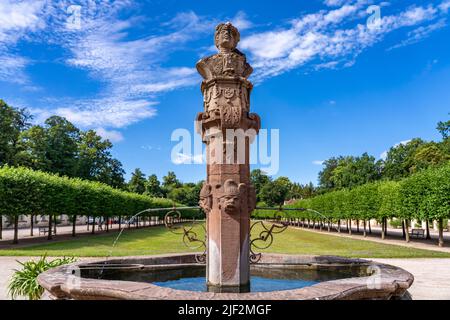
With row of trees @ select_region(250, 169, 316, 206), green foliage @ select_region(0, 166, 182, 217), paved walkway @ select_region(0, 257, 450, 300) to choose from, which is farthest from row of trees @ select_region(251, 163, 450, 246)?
row of trees @ select_region(250, 169, 316, 206)

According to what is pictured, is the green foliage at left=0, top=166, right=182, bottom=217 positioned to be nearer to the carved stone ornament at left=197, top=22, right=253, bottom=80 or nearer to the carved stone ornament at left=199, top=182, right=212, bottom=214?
the carved stone ornament at left=199, top=182, right=212, bottom=214

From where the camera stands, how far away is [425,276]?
14.0 metres

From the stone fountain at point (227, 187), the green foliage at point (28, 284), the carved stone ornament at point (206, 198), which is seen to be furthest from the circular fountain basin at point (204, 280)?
the carved stone ornament at point (206, 198)

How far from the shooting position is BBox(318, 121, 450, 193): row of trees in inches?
2571

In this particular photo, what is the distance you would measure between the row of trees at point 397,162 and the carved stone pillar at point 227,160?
5861cm

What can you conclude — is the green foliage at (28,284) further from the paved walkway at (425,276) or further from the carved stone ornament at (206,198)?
the carved stone ornament at (206,198)

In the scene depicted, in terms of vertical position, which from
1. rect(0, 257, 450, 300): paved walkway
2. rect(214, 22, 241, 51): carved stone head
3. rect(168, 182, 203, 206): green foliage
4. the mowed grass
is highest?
rect(214, 22, 241, 51): carved stone head

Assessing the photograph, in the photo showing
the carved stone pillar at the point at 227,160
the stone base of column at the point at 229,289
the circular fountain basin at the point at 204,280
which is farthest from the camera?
the carved stone pillar at the point at 227,160

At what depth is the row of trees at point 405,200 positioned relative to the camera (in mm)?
28328

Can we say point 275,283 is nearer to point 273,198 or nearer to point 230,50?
point 230,50

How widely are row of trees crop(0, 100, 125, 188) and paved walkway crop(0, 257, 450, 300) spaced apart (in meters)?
39.5

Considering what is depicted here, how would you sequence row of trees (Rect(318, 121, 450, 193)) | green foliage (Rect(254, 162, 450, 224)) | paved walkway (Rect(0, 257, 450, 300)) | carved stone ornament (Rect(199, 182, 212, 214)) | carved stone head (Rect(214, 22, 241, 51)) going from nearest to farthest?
carved stone ornament (Rect(199, 182, 212, 214))
carved stone head (Rect(214, 22, 241, 51))
paved walkway (Rect(0, 257, 450, 300))
green foliage (Rect(254, 162, 450, 224))
row of trees (Rect(318, 121, 450, 193))
